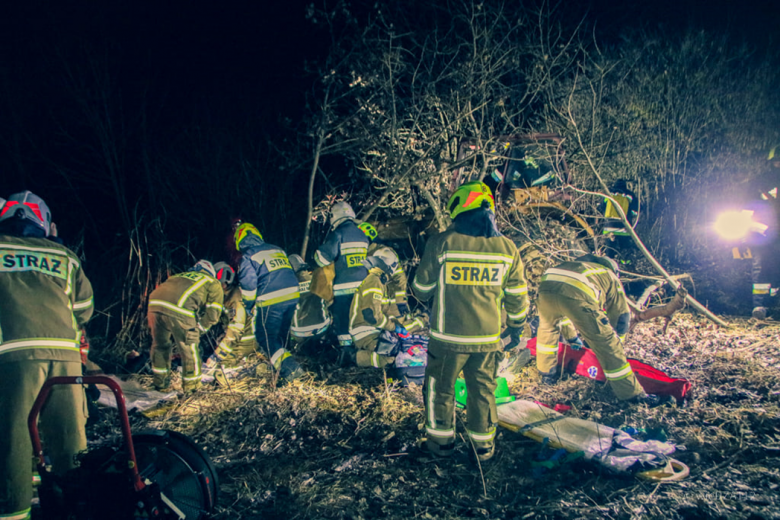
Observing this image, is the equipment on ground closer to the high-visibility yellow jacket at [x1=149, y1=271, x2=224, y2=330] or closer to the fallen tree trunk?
the fallen tree trunk

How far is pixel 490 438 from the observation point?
3.26 metres

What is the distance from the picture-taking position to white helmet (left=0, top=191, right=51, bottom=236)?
2.74 meters

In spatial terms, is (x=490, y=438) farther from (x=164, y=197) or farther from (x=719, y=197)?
(x=719, y=197)

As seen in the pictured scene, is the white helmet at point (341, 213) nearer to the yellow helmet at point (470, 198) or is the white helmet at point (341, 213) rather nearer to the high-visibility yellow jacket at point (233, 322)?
the high-visibility yellow jacket at point (233, 322)

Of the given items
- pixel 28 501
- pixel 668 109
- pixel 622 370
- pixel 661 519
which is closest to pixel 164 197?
pixel 28 501

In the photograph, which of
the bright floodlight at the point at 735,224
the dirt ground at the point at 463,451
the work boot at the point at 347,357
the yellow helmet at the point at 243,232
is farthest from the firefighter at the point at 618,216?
the yellow helmet at the point at 243,232

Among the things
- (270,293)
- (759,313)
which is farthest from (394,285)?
(759,313)

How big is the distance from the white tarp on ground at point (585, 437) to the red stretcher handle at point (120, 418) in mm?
2685

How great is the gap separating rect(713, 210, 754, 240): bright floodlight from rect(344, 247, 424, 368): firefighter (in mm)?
5156

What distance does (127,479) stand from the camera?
2.09 m

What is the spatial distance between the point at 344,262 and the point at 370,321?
750mm

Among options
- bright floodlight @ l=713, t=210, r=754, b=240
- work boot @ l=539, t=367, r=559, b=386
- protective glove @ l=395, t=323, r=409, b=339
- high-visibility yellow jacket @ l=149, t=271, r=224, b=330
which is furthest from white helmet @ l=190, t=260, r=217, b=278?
bright floodlight @ l=713, t=210, r=754, b=240

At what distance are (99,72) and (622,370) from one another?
8.58 m

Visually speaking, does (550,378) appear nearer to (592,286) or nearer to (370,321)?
(592,286)
